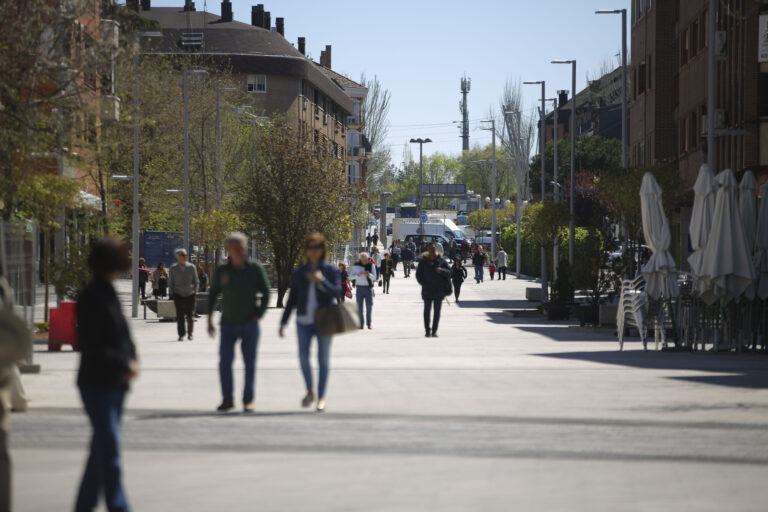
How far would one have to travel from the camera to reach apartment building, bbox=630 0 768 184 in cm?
3453

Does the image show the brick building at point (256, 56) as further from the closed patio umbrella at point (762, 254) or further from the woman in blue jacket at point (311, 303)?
the woman in blue jacket at point (311, 303)

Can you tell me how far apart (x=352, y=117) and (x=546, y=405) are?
127373 mm

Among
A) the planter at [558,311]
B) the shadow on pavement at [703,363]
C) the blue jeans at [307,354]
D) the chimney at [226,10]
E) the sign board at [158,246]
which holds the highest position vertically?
the chimney at [226,10]

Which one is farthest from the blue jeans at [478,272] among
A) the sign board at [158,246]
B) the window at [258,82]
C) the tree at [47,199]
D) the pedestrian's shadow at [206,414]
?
the pedestrian's shadow at [206,414]

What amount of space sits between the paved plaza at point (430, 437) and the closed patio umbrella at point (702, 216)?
8.56 ft

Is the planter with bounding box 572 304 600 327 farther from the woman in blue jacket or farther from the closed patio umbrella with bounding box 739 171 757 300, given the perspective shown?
the woman in blue jacket

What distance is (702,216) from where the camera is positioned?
72.6 feet

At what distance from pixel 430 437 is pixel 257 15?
10048 centimetres

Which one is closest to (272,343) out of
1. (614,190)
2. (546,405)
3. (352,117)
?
(614,190)

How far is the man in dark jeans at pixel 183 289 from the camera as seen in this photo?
24.9 meters

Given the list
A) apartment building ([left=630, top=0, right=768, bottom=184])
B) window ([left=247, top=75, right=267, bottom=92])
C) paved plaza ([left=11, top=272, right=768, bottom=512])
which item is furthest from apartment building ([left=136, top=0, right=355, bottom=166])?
paved plaza ([left=11, top=272, right=768, bottom=512])

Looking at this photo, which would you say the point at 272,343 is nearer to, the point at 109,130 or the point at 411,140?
the point at 109,130

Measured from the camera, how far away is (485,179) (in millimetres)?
166125

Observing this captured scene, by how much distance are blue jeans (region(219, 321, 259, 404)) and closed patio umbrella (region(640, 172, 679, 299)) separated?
11.3 metres
